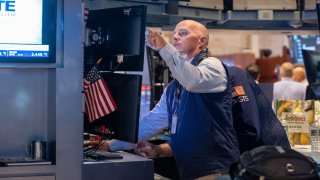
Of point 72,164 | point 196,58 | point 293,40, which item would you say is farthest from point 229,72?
point 293,40

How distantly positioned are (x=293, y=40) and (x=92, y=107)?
900cm

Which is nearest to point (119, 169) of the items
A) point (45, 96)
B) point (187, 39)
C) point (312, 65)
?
point (45, 96)

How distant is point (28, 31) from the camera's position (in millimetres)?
3062

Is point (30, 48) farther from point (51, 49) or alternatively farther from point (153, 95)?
point (153, 95)

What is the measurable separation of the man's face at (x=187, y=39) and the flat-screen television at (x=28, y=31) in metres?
0.96

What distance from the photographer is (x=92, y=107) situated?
3.41 metres

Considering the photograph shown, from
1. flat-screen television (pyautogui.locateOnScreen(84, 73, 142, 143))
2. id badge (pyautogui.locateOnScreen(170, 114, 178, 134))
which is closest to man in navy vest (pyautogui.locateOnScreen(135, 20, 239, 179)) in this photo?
id badge (pyautogui.locateOnScreen(170, 114, 178, 134))

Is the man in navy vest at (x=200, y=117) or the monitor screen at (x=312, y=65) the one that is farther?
the monitor screen at (x=312, y=65)

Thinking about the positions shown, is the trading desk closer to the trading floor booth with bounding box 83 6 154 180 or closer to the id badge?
the trading floor booth with bounding box 83 6 154 180

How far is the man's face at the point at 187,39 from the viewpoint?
3766 mm

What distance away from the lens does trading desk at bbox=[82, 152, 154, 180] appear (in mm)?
3156

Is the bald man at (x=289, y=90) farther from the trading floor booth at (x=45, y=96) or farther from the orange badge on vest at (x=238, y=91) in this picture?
the trading floor booth at (x=45, y=96)

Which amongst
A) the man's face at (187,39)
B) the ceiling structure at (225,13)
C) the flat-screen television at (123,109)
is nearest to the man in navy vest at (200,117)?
the man's face at (187,39)

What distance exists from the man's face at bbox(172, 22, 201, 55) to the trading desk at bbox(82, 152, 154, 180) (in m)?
0.84
